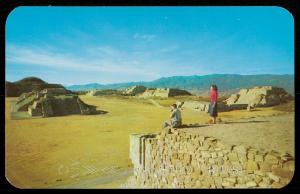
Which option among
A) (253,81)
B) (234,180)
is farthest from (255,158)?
(253,81)

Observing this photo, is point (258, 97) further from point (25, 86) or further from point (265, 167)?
point (25, 86)

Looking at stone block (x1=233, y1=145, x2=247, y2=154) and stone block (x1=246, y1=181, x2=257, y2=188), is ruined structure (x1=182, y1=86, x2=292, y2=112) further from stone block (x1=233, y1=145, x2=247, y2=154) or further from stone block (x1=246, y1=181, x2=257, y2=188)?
stone block (x1=246, y1=181, x2=257, y2=188)

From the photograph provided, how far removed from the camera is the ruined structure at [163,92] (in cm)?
907

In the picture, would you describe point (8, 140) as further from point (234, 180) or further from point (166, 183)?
point (234, 180)

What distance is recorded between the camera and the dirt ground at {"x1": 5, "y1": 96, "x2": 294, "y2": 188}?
766 cm

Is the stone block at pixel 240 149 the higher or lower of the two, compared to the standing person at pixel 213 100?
lower

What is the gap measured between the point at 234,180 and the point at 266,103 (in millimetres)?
5269

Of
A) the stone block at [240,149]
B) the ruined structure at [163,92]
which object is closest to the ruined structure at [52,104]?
the ruined structure at [163,92]

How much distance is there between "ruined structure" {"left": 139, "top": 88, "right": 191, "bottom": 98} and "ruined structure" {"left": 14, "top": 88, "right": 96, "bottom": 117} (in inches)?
56.3

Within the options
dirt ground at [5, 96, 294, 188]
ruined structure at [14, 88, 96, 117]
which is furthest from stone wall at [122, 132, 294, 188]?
ruined structure at [14, 88, 96, 117]

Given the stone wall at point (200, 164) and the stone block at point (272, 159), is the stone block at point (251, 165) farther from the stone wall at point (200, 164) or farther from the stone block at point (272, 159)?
the stone block at point (272, 159)

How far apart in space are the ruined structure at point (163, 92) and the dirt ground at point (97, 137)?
0.69 ft

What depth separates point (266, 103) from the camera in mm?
10898

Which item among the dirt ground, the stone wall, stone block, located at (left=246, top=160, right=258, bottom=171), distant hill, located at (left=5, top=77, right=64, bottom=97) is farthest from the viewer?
distant hill, located at (left=5, top=77, right=64, bottom=97)
